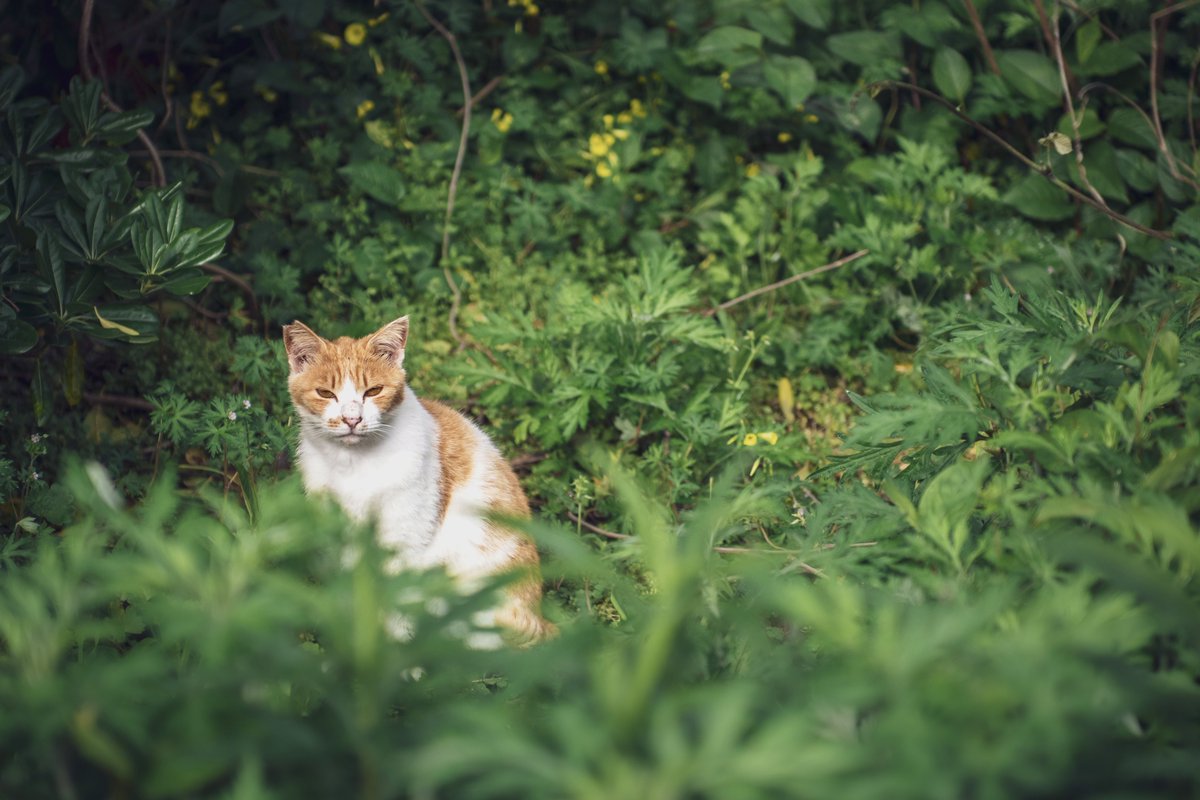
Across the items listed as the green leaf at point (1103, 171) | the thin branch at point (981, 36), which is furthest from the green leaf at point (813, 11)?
the green leaf at point (1103, 171)

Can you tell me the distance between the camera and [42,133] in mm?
2822

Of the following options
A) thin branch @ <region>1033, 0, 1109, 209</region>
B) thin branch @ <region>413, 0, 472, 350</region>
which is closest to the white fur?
thin branch @ <region>413, 0, 472, 350</region>

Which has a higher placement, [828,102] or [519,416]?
[828,102]

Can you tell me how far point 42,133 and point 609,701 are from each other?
2.58m

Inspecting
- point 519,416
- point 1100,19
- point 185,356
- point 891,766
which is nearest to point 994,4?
point 1100,19

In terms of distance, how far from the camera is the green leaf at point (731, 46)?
4.02 m

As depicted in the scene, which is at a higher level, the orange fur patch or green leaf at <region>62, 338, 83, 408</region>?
the orange fur patch

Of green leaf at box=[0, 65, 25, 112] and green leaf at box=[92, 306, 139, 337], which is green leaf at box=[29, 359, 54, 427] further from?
green leaf at box=[0, 65, 25, 112]

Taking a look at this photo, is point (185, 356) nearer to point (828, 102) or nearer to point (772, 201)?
point (772, 201)

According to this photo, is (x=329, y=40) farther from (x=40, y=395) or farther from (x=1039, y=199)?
(x=1039, y=199)

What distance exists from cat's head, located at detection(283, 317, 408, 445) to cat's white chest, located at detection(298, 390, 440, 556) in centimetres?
4

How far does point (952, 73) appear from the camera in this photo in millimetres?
3990

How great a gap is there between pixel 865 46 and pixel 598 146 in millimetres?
1184

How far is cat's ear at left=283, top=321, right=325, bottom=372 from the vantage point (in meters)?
2.69
